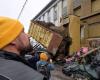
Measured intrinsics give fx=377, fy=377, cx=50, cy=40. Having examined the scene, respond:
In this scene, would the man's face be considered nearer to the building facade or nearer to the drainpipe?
the building facade

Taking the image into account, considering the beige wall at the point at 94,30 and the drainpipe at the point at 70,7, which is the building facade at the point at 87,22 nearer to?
the beige wall at the point at 94,30

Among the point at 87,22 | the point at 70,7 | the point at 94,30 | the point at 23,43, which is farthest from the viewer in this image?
the point at 70,7

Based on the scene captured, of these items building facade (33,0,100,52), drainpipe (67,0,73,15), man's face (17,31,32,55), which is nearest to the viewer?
man's face (17,31,32,55)

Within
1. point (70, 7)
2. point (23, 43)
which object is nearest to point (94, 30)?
point (70, 7)

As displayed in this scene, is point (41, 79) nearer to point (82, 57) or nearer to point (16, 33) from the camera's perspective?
point (16, 33)

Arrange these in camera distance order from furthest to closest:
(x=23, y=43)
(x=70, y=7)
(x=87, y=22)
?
1. (x=70, y=7)
2. (x=87, y=22)
3. (x=23, y=43)

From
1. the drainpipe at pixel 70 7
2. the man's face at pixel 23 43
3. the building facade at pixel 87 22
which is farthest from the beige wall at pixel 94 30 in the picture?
the man's face at pixel 23 43

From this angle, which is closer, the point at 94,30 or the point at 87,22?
the point at 94,30

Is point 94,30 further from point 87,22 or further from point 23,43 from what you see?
point 23,43

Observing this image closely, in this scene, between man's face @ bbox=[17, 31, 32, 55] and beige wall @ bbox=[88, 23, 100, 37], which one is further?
beige wall @ bbox=[88, 23, 100, 37]

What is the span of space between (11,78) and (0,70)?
82 millimetres

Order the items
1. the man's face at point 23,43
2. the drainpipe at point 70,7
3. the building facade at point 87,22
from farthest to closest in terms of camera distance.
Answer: the drainpipe at point 70,7 < the building facade at point 87,22 < the man's face at point 23,43

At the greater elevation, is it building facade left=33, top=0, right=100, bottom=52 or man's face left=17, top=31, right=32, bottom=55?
building facade left=33, top=0, right=100, bottom=52

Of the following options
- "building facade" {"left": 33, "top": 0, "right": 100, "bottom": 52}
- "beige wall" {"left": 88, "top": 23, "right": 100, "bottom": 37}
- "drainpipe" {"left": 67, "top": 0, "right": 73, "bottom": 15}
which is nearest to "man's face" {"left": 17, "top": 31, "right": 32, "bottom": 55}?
"building facade" {"left": 33, "top": 0, "right": 100, "bottom": 52}
